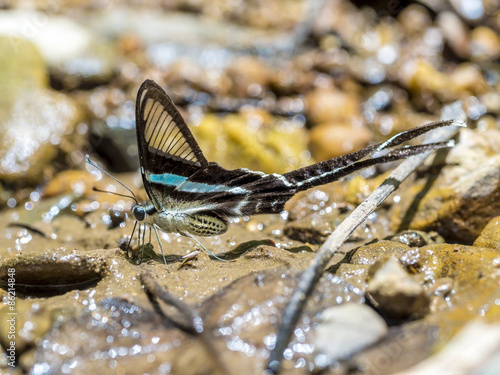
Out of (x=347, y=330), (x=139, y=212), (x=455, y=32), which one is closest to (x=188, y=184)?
(x=139, y=212)

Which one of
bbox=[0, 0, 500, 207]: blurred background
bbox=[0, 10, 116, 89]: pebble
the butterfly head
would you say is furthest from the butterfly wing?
bbox=[0, 10, 116, 89]: pebble

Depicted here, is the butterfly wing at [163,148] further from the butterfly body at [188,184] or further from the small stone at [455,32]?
the small stone at [455,32]

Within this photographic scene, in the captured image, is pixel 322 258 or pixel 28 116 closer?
pixel 322 258

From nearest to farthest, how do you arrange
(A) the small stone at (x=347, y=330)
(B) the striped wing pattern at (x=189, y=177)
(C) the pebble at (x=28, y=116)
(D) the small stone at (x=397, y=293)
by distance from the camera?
1. (A) the small stone at (x=347, y=330)
2. (D) the small stone at (x=397, y=293)
3. (B) the striped wing pattern at (x=189, y=177)
4. (C) the pebble at (x=28, y=116)

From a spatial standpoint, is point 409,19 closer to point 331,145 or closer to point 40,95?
point 331,145

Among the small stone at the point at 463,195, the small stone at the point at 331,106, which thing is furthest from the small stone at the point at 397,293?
the small stone at the point at 331,106

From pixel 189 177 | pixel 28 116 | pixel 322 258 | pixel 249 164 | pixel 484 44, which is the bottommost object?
pixel 28 116

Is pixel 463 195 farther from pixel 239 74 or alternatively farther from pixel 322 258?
pixel 239 74

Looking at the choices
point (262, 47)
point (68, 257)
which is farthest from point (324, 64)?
point (68, 257)
